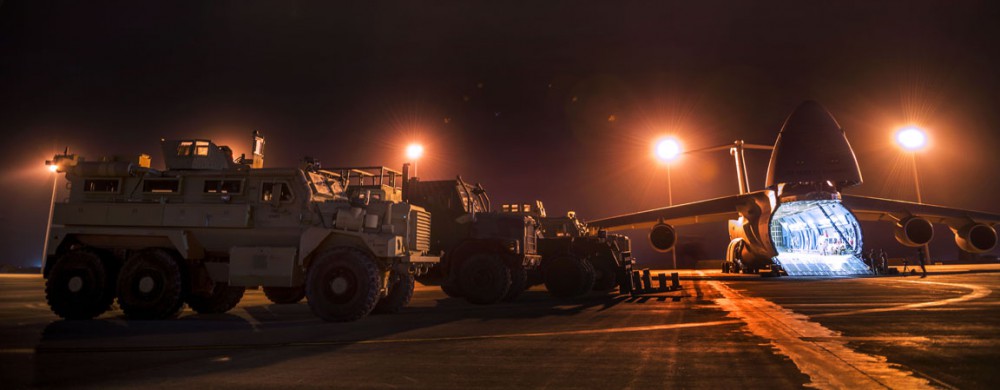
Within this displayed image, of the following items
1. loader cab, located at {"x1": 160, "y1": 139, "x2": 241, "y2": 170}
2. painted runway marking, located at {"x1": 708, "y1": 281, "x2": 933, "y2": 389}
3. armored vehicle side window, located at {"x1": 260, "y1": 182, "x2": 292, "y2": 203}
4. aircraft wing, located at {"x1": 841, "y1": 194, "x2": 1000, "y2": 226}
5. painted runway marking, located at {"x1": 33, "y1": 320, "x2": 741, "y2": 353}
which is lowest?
painted runway marking, located at {"x1": 33, "y1": 320, "x2": 741, "y2": 353}

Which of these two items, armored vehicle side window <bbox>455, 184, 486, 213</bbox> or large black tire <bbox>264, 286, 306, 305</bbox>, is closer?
large black tire <bbox>264, 286, 306, 305</bbox>

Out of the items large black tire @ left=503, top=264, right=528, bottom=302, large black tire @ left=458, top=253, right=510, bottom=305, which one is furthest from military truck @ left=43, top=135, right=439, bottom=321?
large black tire @ left=503, top=264, right=528, bottom=302

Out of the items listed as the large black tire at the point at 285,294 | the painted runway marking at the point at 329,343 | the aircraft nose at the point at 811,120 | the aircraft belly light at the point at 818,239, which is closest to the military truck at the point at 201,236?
the large black tire at the point at 285,294

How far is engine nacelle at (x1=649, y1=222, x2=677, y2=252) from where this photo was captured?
2903 centimetres

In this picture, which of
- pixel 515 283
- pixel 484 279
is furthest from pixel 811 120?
pixel 484 279

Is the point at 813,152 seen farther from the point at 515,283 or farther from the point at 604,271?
the point at 515,283

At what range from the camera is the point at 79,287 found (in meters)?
9.92

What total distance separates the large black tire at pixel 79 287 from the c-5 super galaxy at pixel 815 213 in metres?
26.0

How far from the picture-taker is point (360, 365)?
201 inches

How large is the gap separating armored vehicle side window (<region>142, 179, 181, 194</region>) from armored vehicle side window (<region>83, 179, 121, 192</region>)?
0.64 meters

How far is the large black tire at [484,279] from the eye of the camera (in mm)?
12352

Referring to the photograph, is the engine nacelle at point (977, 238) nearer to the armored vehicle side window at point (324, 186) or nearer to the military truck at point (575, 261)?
the military truck at point (575, 261)

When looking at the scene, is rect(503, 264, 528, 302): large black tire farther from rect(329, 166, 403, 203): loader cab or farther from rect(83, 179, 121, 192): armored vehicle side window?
rect(83, 179, 121, 192): armored vehicle side window

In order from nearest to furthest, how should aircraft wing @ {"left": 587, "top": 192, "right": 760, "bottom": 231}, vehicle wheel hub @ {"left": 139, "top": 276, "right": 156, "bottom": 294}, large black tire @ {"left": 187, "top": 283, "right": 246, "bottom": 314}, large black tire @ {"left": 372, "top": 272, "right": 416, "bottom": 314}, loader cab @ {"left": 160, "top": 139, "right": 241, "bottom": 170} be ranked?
1. vehicle wheel hub @ {"left": 139, "top": 276, "right": 156, "bottom": 294}
2. loader cab @ {"left": 160, "top": 139, "right": 241, "bottom": 170}
3. large black tire @ {"left": 372, "top": 272, "right": 416, "bottom": 314}
4. large black tire @ {"left": 187, "top": 283, "right": 246, "bottom": 314}
5. aircraft wing @ {"left": 587, "top": 192, "right": 760, "bottom": 231}
